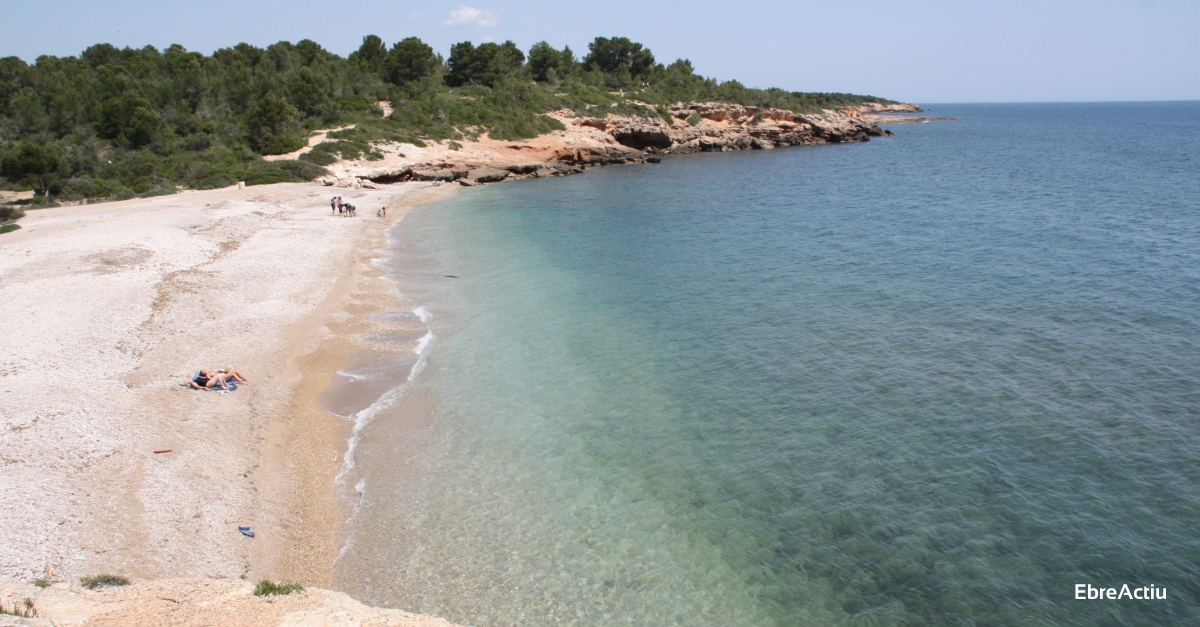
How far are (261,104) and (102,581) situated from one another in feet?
189

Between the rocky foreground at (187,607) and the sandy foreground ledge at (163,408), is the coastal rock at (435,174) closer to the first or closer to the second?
the sandy foreground ledge at (163,408)

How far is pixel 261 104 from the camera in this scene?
58562 mm

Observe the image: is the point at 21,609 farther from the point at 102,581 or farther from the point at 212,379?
the point at 212,379

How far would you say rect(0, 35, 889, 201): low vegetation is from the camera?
49.0 meters

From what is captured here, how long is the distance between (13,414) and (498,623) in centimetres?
1074

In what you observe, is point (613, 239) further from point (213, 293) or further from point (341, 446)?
point (341, 446)

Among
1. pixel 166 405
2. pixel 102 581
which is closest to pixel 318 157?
pixel 166 405

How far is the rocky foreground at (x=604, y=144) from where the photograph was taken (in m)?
61.4

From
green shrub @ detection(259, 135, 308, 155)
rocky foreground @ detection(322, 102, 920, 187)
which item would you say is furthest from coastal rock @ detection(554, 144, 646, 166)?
green shrub @ detection(259, 135, 308, 155)

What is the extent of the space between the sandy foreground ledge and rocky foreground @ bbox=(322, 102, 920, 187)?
2916cm

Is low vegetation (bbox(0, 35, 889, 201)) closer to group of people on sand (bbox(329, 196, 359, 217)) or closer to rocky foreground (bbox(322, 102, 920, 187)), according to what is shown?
rocky foreground (bbox(322, 102, 920, 187))

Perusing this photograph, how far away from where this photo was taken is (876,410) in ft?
53.3

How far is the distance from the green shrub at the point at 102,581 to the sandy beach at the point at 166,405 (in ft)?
0.85

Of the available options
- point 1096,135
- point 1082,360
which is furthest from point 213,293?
point 1096,135
